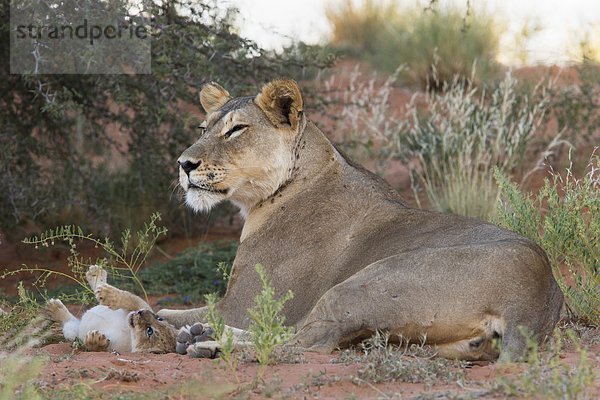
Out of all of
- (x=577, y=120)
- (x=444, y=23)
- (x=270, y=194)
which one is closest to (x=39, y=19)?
(x=270, y=194)

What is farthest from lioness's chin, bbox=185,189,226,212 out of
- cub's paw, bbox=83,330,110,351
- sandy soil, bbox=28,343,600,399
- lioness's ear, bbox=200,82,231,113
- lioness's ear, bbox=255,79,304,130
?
sandy soil, bbox=28,343,600,399

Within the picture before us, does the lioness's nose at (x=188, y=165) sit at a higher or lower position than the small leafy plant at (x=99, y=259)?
higher

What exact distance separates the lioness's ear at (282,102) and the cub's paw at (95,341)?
5.69 ft

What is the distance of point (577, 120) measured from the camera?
1424cm

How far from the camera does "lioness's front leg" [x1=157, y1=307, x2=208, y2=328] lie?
21.2 ft

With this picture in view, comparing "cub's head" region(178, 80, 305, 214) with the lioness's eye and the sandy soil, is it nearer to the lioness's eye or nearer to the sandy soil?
the lioness's eye

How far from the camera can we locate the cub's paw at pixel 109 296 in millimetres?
6445

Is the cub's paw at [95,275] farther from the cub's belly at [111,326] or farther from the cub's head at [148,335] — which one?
the cub's head at [148,335]

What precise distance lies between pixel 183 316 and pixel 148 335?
448 mm

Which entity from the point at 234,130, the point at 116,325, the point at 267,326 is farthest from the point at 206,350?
the point at 234,130

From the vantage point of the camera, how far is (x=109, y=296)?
6.46 m

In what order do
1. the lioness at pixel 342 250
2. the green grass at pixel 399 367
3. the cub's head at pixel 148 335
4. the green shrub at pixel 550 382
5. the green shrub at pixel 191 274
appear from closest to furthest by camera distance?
the green shrub at pixel 550 382 → the green grass at pixel 399 367 → the lioness at pixel 342 250 → the cub's head at pixel 148 335 → the green shrub at pixel 191 274

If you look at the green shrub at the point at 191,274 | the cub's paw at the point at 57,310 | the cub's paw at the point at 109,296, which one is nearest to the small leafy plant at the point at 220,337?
the cub's paw at the point at 109,296

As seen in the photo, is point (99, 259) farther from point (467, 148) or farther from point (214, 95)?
point (467, 148)
